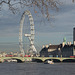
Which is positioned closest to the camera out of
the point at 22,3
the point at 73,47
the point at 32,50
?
the point at 22,3

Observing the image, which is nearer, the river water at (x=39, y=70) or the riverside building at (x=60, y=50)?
the river water at (x=39, y=70)

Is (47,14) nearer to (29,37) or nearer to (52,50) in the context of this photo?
(29,37)

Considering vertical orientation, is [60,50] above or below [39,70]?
above

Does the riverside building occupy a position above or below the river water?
above

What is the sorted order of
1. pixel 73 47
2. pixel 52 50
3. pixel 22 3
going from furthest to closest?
pixel 52 50, pixel 73 47, pixel 22 3

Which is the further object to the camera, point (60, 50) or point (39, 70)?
point (60, 50)

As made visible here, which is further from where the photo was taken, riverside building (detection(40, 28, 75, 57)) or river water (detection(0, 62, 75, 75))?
riverside building (detection(40, 28, 75, 57))

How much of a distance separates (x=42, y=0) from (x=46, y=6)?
0.20m

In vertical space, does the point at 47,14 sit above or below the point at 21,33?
below

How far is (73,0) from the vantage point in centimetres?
622

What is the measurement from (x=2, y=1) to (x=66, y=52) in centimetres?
14658

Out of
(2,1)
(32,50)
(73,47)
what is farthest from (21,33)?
(2,1)

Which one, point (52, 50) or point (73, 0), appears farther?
point (52, 50)

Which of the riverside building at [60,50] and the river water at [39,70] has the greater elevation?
the riverside building at [60,50]
